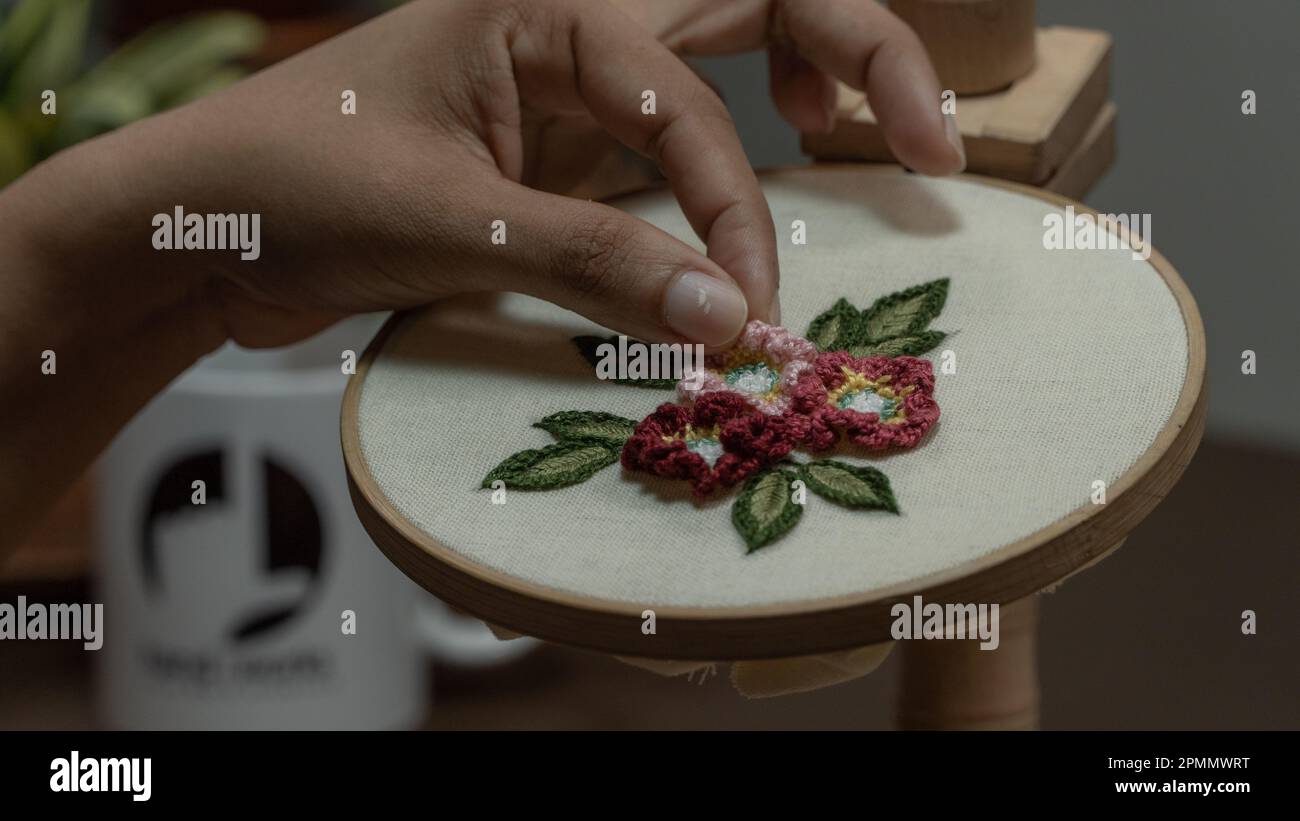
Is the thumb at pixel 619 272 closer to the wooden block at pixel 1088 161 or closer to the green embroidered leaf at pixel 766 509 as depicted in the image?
the green embroidered leaf at pixel 766 509

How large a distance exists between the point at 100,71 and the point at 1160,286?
136 centimetres

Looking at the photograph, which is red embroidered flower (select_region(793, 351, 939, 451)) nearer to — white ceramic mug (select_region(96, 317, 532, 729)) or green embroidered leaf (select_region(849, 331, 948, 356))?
green embroidered leaf (select_region(849, 331, 948, 356))

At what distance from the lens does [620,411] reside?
795 millimetres

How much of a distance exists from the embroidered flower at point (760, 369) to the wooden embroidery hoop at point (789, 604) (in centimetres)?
16

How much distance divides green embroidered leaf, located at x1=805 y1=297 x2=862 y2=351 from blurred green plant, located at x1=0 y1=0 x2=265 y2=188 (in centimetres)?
99

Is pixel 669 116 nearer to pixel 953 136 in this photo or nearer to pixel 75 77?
pixel 953 136

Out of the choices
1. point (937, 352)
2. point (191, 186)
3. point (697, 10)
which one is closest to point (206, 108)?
point (191, 186)

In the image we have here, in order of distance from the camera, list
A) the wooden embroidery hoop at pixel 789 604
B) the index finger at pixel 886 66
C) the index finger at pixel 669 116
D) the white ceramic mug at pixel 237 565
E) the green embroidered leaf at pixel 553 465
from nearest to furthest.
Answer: the wooden embroidery hoop at pixel 789 604, the green embroidered leaf at pixel 553 465, the index finger at pixel 669 116, the index finger at pixel 886 66, the white ceramic mug at pixel 237 565

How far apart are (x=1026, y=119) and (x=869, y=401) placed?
0.36 meters

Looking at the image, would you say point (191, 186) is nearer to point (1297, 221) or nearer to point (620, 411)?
point (620, 411)

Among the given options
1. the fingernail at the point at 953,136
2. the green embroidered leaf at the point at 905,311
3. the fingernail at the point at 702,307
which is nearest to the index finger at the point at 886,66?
the fingernail at the point at 953,136

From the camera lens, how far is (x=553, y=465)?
75 cm

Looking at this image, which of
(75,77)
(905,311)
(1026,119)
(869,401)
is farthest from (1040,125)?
(75,77)

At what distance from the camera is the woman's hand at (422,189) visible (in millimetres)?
815
